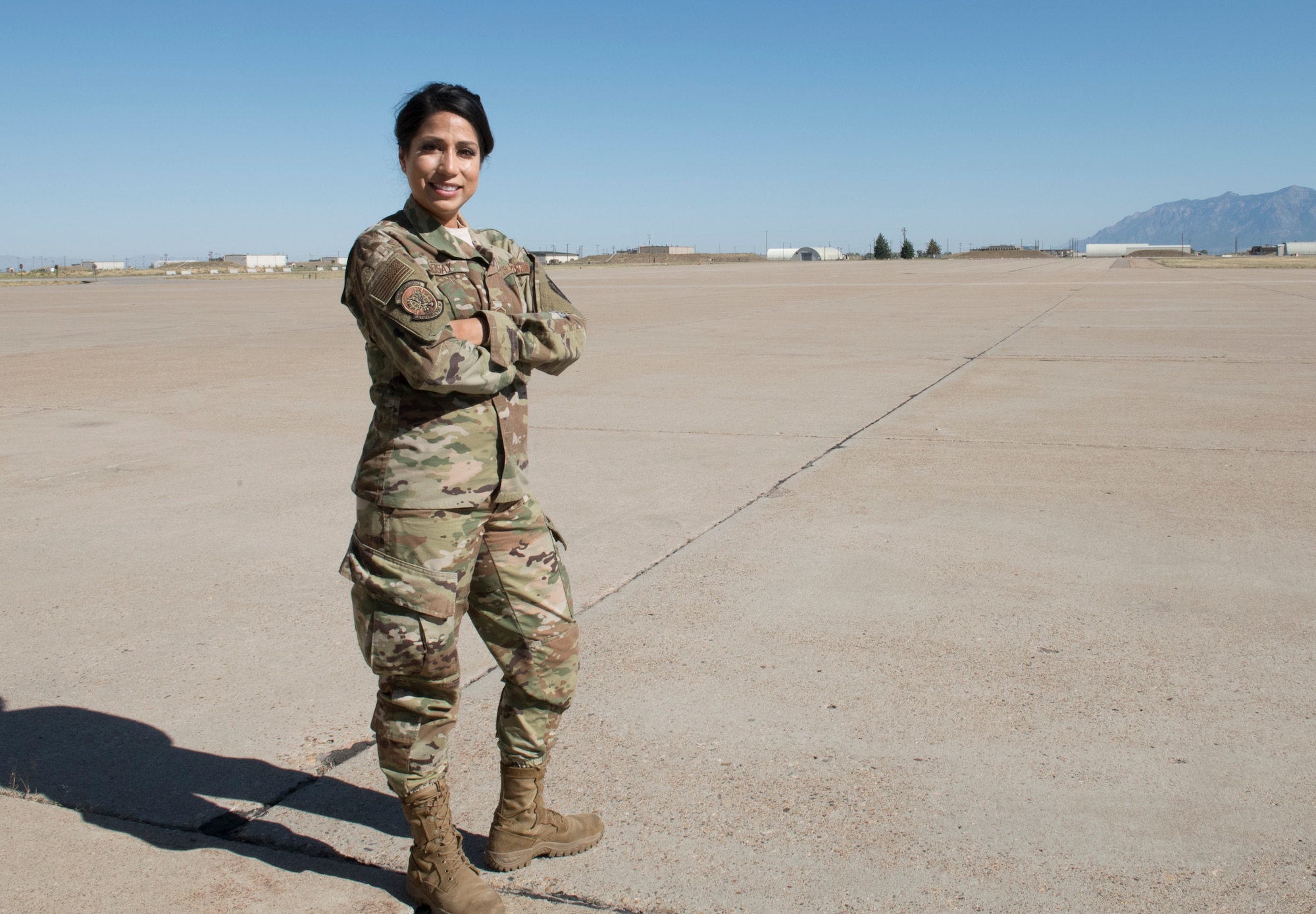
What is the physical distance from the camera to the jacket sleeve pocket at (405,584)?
228cm

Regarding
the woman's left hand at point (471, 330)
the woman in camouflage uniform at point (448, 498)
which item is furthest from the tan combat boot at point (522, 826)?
the woman's left hand at point (471, 330)

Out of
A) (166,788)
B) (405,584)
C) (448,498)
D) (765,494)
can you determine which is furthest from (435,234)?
(765,494)

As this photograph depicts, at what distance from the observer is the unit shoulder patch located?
2.17 m

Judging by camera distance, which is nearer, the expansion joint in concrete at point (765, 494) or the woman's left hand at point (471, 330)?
the woman's left hand at point (471, 330)

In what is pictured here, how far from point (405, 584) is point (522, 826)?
0.67m

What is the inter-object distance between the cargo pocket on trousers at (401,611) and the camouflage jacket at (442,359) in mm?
139

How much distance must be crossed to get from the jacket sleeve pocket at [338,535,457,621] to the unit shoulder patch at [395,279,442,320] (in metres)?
0.51

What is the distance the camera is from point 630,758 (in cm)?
308

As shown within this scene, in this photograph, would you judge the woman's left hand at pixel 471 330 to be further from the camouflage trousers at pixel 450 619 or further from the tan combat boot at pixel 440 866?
the tan combat boot at pixel 440 866

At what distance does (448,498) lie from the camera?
7.55 ft

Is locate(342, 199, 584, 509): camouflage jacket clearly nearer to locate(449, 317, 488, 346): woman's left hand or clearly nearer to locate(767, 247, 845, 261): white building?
locate(449, 317, 488, 346): woman's left hand

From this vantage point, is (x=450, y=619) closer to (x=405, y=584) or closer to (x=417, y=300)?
(x=405, y=584)

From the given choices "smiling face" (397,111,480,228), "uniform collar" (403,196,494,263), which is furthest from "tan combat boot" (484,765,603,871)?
"smiling face" (397,111,480,228)

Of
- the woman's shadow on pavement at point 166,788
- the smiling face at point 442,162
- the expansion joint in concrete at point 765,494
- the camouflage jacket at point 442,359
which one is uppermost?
the smiling face at point 442,162
